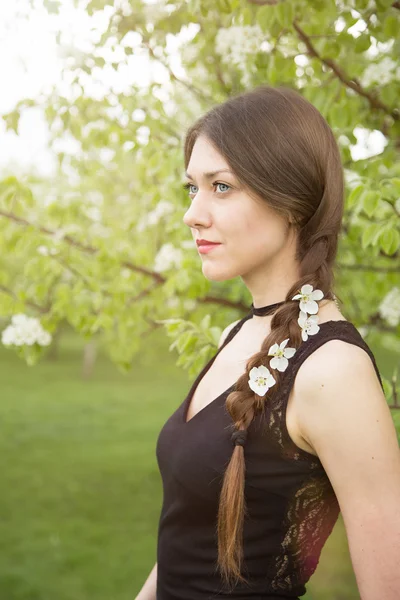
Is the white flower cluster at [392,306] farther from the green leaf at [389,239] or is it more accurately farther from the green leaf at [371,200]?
Answer: the green leaf at [371,200]

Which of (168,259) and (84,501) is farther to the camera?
(84,501)

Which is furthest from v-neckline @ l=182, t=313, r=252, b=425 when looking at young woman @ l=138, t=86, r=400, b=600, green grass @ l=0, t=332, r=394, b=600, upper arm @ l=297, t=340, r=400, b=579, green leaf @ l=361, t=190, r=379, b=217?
green grass @ l=0, t=332, r=394, b=600

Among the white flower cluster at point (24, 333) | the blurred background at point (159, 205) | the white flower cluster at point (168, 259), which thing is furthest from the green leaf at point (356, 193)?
the white flower cluster at point (24, 333)

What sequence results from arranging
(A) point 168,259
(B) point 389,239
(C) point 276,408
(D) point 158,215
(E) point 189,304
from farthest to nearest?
1. (D) point 158,215
2. (E) point 189,304
3. (A) point 168,259
4. (B) point 389,239
5. (C) point 276,408

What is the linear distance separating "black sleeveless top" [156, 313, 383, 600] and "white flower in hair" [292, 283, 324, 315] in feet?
0.24

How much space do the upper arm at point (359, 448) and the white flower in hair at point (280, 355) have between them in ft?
0.49

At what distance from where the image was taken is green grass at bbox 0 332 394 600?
6.57 metres

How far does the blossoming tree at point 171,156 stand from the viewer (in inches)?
127

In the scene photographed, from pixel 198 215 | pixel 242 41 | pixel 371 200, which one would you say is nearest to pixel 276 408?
pixel 198 215

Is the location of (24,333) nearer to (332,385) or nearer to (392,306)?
(392,306)

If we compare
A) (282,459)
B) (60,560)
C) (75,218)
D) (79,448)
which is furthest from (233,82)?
(79,448)

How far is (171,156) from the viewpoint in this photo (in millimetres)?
3916

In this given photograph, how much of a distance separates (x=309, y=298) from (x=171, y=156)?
90.8 inches

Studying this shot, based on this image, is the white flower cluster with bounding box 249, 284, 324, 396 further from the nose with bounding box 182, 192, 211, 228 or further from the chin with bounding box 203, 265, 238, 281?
the nose with bounding box 182, 192, 211, 228
